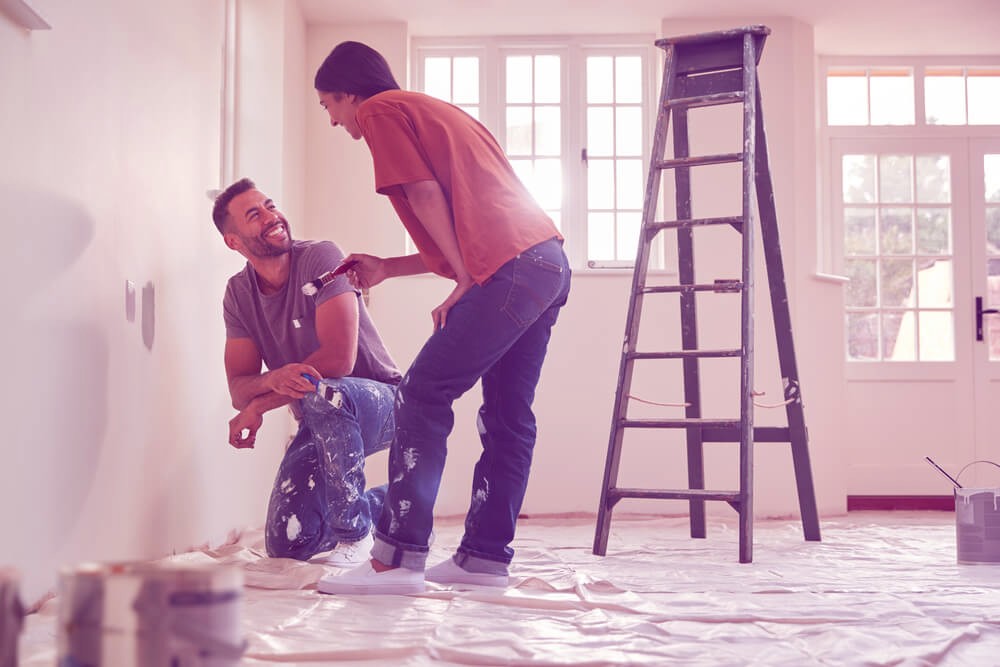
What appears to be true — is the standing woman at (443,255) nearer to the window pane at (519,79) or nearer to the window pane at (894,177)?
the window pane at (519,79)

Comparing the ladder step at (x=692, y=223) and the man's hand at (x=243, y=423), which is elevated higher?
the ladder step at (x=692, y=223)

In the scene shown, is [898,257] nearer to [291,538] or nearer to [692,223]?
[692,223]

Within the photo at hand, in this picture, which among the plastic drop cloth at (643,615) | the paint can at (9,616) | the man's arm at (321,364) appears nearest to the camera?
the paint can at (9,616)

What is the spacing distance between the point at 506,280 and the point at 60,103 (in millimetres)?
1001

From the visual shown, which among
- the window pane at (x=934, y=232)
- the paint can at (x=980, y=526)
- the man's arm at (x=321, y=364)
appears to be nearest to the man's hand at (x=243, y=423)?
→ the man's arm at (x=321, y=364)

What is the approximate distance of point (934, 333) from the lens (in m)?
5.69

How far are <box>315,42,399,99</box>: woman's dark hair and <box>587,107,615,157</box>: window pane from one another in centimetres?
315

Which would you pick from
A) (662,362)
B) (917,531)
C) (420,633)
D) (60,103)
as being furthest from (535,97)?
(420,633)

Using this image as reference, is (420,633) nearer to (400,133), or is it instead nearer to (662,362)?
(400,133)

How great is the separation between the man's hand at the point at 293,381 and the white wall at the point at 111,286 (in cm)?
35

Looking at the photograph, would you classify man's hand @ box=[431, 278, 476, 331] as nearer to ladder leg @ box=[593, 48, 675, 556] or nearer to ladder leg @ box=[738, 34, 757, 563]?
ladder leg @ box=[593, 48, 675, 556]

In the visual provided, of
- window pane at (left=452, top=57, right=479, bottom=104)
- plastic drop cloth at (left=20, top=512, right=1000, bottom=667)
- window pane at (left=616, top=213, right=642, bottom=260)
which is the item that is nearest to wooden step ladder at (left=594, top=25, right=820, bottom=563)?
plastic drop cloth at (left=20, top=512, right=1000, bottom=667)

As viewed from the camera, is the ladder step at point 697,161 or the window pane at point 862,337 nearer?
the ladder step at point 697,161

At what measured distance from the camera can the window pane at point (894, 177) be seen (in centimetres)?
575
